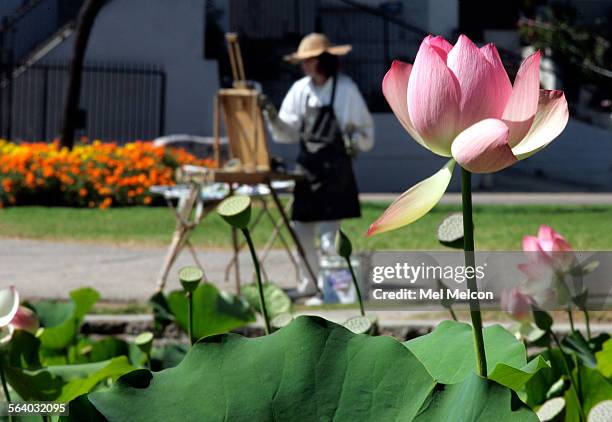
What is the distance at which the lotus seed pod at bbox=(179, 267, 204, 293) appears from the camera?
3.55 ft

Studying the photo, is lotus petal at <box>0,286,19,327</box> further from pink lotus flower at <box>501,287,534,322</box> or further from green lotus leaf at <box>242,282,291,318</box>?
green lotus leaf at <box>242,282,291,318</box>

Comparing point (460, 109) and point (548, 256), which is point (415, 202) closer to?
point (460, 109)

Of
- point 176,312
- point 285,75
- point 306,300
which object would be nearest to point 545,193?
point 285,75

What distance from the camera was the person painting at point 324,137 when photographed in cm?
708

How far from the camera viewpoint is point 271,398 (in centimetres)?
75

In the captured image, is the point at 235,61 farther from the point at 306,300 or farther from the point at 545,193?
the point at 545,193

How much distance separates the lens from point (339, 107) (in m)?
7.11

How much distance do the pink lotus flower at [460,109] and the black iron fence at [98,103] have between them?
22335 mm

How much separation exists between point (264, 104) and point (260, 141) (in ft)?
0.82

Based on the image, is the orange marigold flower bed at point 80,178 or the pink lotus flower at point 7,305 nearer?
the pink lotus flower at point 7,305

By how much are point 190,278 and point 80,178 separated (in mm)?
15845

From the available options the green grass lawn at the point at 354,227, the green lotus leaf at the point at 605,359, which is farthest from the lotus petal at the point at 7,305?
the green grass lawn at the point at 354,227

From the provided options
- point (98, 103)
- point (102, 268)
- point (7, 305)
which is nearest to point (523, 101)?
point (7, 305)

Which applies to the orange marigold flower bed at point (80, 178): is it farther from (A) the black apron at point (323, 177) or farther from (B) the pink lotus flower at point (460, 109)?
(B) the pink lotus flower at point (460, 109)
